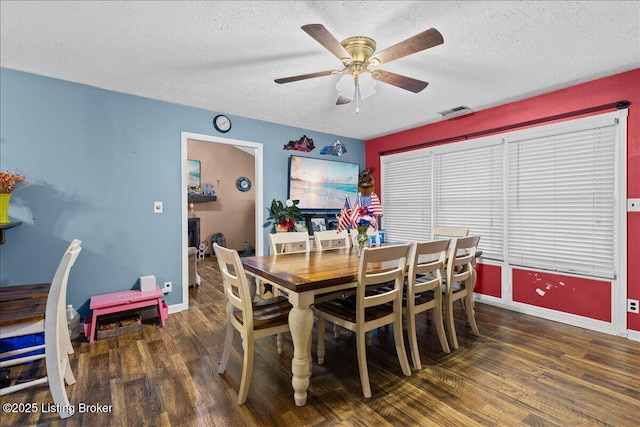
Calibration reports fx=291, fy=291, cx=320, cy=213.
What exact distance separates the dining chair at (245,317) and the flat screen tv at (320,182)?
99.7 inches

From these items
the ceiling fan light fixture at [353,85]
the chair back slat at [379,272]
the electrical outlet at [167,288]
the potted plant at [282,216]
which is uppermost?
the ceiling fan light fixture at [353,85]

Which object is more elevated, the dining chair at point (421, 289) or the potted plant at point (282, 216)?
the potted plant at point (282, 216)

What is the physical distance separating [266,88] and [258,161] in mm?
1281

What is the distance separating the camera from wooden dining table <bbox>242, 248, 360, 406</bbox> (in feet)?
5.62

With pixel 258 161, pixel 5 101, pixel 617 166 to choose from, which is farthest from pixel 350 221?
pixel 5 101

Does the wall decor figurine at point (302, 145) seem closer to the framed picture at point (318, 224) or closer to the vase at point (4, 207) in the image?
the framed picture at point (318, 224)

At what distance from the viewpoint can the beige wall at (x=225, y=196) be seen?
23.6 ft

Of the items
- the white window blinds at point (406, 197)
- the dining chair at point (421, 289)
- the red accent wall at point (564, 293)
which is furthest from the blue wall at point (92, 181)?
the red accent wall at point (564, 293)

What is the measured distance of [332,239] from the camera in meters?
3.29

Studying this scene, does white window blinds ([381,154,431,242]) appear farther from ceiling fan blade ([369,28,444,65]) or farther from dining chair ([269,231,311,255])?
ceiling fan blade ([369,28,444,65])

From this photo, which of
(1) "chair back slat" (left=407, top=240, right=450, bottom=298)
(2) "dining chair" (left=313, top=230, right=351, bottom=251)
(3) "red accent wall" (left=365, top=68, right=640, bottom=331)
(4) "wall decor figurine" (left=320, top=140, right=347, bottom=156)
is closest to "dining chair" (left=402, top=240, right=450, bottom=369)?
(1) "chair back slat" (left=407, top=240, right=450, bottom=298)

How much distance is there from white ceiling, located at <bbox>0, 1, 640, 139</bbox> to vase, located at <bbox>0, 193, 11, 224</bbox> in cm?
113

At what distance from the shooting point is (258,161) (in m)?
4.10

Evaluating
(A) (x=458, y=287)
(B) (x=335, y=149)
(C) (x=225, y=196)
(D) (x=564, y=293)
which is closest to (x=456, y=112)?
(B) (x=335, y=149)
